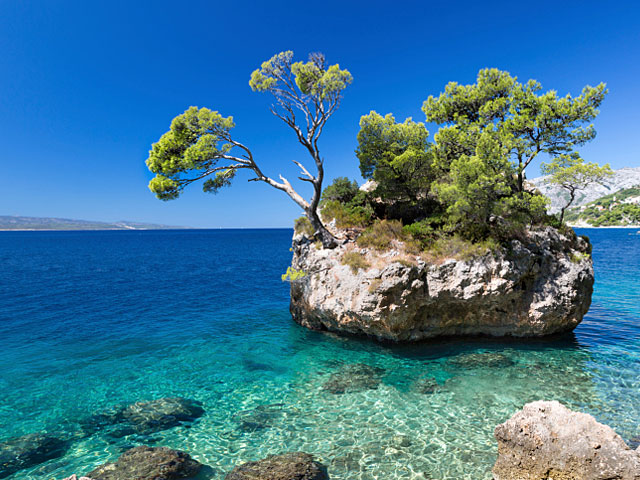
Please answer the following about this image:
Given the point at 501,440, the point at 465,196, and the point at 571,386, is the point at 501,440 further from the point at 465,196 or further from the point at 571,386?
the point at 465,196

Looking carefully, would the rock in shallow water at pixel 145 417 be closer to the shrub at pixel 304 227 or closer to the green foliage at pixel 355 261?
the green foliage at pixel 355 261

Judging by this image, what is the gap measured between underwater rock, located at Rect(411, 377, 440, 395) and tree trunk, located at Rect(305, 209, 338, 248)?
10.3m

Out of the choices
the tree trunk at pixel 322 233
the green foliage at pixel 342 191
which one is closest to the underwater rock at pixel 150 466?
the tree trunk at pixel 322 233

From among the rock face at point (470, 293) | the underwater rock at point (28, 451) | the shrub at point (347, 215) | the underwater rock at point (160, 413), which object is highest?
the shrub at point (347, 215)

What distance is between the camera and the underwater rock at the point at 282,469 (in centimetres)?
909

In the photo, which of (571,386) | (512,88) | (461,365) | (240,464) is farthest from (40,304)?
(512,88)

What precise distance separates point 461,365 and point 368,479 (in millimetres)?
9038

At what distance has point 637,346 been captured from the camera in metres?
17.9

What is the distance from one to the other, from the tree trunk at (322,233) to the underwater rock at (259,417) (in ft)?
37.2

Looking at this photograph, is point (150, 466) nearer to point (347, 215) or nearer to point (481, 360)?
point (481, 360)

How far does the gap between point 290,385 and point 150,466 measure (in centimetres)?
656

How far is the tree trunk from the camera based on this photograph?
2217 cm

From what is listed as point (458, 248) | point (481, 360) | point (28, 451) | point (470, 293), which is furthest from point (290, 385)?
point (458, 248)

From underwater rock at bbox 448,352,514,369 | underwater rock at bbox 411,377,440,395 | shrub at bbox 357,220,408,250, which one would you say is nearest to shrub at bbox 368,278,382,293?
shrub at bbox 357,220,408,250
